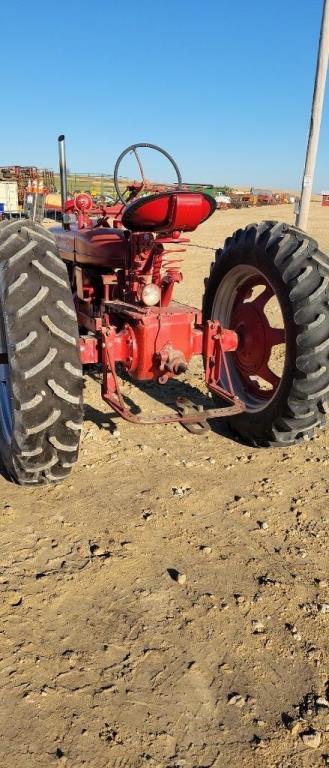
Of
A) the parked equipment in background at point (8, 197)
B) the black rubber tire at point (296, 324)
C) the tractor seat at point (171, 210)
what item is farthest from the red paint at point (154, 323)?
the parked equipment in background at point (8, 197)

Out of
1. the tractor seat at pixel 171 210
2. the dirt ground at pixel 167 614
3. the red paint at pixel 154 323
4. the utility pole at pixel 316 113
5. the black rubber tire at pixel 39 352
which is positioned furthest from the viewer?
the utility pole at pixel 316 113

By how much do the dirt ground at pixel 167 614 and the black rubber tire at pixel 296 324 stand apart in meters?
0.34

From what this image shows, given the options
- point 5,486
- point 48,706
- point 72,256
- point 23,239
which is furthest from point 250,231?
point 48,706

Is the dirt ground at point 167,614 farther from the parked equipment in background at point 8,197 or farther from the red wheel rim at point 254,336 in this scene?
the parked equipment in background at point 8,197

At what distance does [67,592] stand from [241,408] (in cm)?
159

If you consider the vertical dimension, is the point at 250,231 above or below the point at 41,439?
above

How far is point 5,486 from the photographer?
3457mm

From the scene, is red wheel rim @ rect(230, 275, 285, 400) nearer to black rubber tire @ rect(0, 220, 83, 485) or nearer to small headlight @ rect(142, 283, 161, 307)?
small headlight @ rect(142, 283, 161, 307)

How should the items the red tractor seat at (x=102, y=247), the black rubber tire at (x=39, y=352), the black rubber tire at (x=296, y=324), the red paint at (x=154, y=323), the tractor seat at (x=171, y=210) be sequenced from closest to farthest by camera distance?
1. the black rubber tire at (x=39, y=352)
2. the tractor seat at (x=171, y=210)
3. the red paint at (x=154, y=323)
4. the black rubber tire at (x=296, y=324)
5. the red tractor seat at (x=102, y=247)

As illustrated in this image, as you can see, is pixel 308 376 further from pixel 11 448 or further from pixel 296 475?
pixel 11 448

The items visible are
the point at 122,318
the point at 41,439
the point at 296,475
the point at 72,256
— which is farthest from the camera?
the point at 72,256

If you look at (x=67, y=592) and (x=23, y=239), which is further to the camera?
(x=23, y=239)

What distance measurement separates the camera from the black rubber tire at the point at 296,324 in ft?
11.2

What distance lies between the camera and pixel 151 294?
374cm
